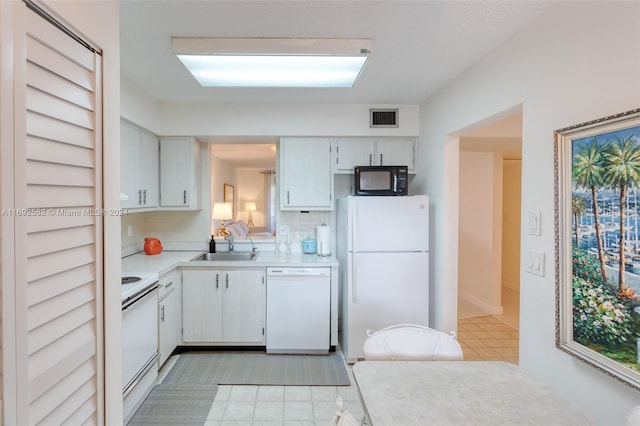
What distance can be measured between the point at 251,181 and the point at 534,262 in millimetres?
5888

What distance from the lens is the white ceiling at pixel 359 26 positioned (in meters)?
1.69

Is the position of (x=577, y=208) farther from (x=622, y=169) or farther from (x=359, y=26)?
(x=359, y=26)

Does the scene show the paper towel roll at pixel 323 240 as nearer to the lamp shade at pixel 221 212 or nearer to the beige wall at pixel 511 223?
the lamp shade at pixel 221 212

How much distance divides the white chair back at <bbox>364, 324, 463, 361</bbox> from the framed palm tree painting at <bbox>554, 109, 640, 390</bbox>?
20.2 inches

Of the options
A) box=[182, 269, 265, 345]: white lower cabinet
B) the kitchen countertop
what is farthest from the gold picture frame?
box=[182, 269, 265, 345]: white lower cabinet

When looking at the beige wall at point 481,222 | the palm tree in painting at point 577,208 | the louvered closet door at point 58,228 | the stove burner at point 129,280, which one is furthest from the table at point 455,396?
the beige wall at point 481,222

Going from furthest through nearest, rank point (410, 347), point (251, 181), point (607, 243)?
point (251, 181), point (410, 347), point (607, 243)

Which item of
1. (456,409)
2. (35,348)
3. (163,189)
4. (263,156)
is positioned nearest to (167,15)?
(35,348)

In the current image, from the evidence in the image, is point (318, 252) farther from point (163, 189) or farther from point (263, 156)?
point (263, 156)

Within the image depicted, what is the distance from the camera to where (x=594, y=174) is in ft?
4.60

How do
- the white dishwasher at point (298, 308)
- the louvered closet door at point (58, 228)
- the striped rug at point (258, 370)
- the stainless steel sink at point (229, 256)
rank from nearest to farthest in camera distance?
the louvered closet door at point (58, 228) < the striped rug at point (258, 370) < the white dishwasher at point (298, 308) < the stainless steel sink at point (229, 256)

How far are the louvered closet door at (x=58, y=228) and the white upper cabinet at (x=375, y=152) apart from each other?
8.31 ft

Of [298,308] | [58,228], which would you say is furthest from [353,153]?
[58,228]

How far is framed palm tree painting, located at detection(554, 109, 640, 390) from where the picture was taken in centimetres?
125
